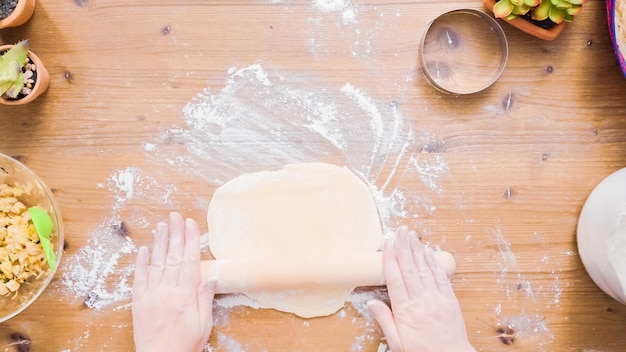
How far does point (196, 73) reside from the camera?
1177 millimetres

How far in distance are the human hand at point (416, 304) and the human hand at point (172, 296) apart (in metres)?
0.36

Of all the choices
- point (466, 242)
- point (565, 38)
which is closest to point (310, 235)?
point (466, 242)

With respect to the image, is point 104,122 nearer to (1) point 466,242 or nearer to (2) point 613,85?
(1) point 466,242

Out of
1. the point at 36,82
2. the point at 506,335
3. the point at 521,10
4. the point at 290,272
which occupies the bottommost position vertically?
the point at 506,335

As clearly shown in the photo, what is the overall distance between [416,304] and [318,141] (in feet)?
1.34

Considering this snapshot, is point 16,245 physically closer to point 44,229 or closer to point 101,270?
point 44,229

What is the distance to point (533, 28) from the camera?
3.80 ft

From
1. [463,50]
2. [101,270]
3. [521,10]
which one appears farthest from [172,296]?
[521,10]

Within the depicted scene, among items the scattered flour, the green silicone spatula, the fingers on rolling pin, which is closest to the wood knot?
the fingers on rolling pin

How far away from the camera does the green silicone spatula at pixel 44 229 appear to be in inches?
41.3

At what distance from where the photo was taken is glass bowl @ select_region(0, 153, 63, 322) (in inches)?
42.6

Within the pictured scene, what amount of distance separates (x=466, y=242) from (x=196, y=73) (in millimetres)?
706

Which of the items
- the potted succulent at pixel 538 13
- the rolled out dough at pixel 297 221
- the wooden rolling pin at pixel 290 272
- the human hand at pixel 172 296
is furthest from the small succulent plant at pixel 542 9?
the human hand at pixel 172 296

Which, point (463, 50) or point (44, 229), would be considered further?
point (463, 50)
